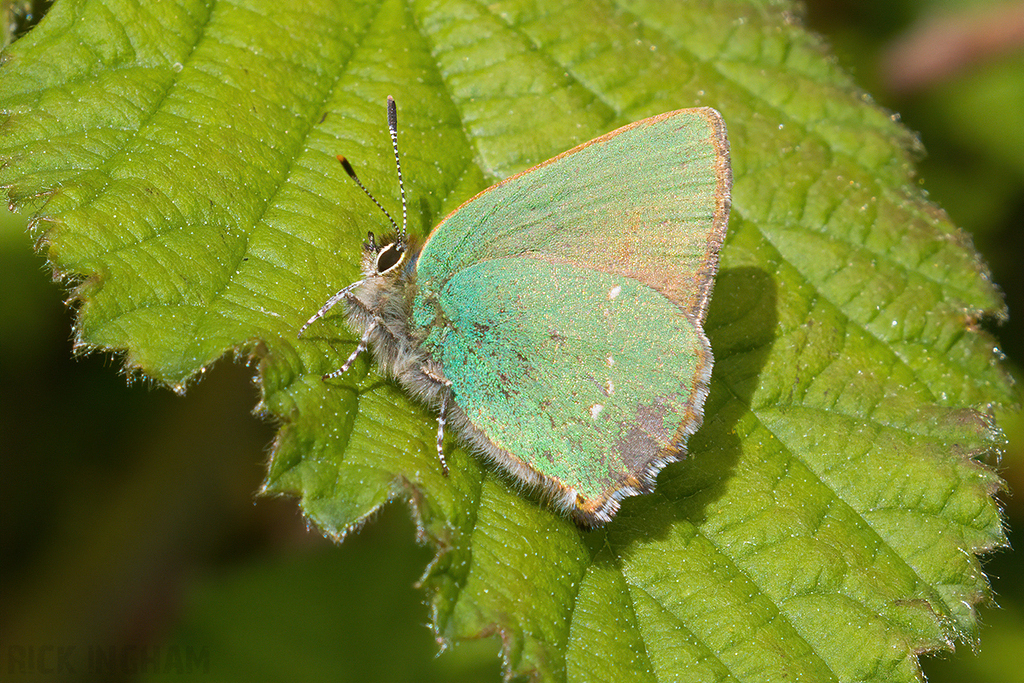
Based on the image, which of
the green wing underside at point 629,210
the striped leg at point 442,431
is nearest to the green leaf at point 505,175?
the striped leg at point 442,431

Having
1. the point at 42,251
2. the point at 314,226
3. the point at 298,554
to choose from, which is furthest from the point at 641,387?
the point at 298,554

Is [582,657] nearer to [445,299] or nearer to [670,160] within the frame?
[445,299]

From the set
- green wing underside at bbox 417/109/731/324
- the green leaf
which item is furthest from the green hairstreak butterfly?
the green leaf

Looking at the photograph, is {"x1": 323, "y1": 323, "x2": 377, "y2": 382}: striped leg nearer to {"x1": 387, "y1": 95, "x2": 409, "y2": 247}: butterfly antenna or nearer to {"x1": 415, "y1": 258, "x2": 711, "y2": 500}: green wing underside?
{"x1": 415, "y1": 258, "x2": 711, "y2": 500}: green wing underside

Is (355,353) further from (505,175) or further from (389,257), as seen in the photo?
(505,175)

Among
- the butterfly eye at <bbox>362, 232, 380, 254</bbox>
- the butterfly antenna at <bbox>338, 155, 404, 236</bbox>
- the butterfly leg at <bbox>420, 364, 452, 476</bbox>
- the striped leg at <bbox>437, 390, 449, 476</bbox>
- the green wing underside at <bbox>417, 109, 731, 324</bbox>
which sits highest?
the green wing underside at <bbox>417, 109, 731, 324</bbox>

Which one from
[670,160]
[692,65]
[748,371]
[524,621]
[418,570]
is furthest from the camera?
[418,570]
